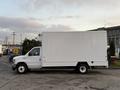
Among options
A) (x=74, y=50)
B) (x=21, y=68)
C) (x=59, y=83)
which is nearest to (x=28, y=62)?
(x=21, y=68)

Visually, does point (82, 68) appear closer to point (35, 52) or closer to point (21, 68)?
point (35, 52)

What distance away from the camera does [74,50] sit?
19891mm

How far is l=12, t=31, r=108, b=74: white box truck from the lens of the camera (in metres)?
19.7

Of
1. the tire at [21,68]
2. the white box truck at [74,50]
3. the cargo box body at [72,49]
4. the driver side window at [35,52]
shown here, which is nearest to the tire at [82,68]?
the white box truck at [74,50]

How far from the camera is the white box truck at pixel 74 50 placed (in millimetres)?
19688

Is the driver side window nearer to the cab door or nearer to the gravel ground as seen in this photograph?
the cab door

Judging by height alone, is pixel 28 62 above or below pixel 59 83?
above

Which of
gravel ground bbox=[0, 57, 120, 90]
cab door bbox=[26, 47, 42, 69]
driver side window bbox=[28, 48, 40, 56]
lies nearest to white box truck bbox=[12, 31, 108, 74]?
cab door bbox=[26, 47, 42, 69]

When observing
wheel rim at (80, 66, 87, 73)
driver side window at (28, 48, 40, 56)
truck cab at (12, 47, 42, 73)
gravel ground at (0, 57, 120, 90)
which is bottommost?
gravel ground at (0, 57, 120, 90)

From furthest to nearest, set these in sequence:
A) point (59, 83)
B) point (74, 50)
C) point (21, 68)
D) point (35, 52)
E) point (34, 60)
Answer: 1. point (35, 52)
2. point (34, 60)
3. point (21, 68)
4. point (74, 50)
5. point (59, 83)

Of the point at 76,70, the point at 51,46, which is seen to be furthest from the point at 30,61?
the point at 76,70

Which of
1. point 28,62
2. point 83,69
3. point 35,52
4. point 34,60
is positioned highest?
point 35,52

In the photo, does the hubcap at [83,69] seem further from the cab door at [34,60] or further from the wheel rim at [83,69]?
the cab door at [34,60]

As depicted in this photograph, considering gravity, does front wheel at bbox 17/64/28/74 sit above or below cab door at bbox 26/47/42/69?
below
